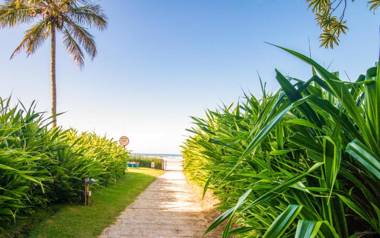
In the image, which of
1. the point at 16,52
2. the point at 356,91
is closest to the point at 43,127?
the point at 356,91

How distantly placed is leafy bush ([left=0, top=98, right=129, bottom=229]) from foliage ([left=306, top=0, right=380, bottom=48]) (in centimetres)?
428

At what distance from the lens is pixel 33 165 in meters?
3.67

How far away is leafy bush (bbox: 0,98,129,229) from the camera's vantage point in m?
3.44

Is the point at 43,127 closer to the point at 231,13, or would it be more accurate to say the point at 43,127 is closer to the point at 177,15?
the point at 231,13

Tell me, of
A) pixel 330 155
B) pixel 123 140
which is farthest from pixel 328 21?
pixel 123 140

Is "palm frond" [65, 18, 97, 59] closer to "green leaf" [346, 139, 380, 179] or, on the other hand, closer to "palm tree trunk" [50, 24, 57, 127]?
"palm tree trunk" [50, 24, 57, 127]

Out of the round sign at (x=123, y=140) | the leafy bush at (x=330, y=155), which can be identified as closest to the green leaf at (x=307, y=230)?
the leafy bush at (x=330, y=155)

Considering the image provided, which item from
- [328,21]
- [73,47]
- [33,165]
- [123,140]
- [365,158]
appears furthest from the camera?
[123,140]

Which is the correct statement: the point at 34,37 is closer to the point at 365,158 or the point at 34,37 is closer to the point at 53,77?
the point at 53,77

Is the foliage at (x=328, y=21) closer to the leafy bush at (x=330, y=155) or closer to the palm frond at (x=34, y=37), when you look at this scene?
the leafy bush at (x=330, y=155)

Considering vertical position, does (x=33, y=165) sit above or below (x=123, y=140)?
below

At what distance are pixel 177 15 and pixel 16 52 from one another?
9.98 meters

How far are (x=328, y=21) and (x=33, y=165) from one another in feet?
14.6

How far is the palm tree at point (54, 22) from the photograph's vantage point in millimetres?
15414
